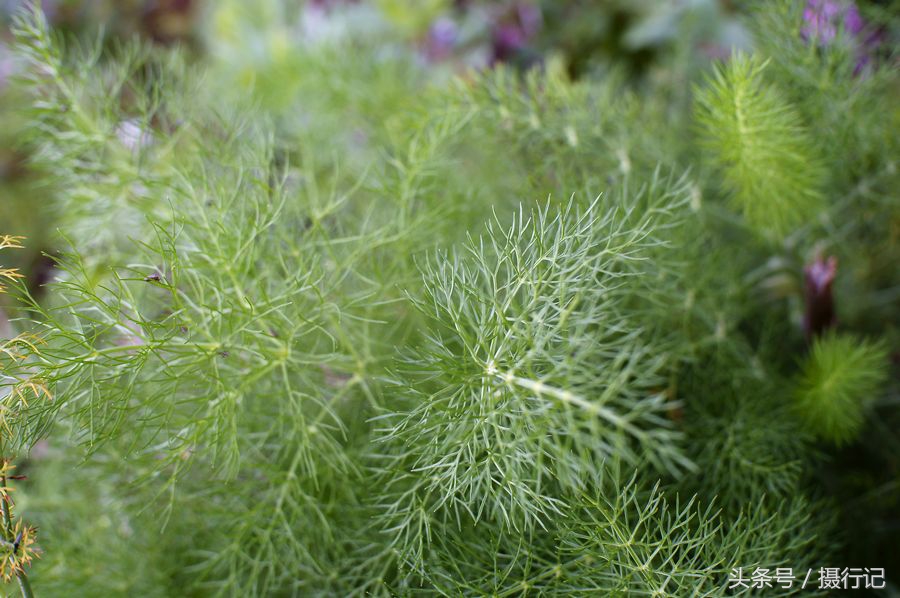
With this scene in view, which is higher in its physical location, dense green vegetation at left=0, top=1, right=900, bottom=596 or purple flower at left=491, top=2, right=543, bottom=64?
purple flower at left=491, top=2, right=543, bottom=64

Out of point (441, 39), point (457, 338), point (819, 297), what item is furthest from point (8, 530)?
point (441, 39)

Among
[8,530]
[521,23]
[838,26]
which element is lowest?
[8,530]

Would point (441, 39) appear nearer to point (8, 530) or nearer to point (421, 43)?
point (421, 43)

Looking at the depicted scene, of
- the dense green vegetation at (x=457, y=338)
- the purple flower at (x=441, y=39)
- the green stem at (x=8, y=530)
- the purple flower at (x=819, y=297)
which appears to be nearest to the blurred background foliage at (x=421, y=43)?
the purple flower at (x=441, y=39)

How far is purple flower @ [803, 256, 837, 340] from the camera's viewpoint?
53 cm

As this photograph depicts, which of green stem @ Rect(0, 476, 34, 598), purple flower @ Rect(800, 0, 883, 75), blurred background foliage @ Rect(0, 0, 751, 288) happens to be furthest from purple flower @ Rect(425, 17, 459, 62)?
green stem @ Rect(0, 476, 34, 598)

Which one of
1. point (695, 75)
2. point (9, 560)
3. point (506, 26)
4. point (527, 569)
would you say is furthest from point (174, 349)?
point (506, 26)

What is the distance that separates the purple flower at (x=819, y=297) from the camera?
0.53 metres

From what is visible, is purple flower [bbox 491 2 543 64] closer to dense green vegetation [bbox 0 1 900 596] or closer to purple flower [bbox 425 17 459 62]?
purple flower [bbox 425 17 459 62]

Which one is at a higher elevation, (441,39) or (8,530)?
(441,39)

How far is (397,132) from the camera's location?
610 mm

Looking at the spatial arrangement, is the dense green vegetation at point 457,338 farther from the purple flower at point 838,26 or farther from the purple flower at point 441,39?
the purple flower at point 441,39

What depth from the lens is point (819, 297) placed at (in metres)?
0.54

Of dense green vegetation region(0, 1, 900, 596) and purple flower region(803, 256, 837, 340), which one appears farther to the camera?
purple flower region(803, 256, 837, 340)
